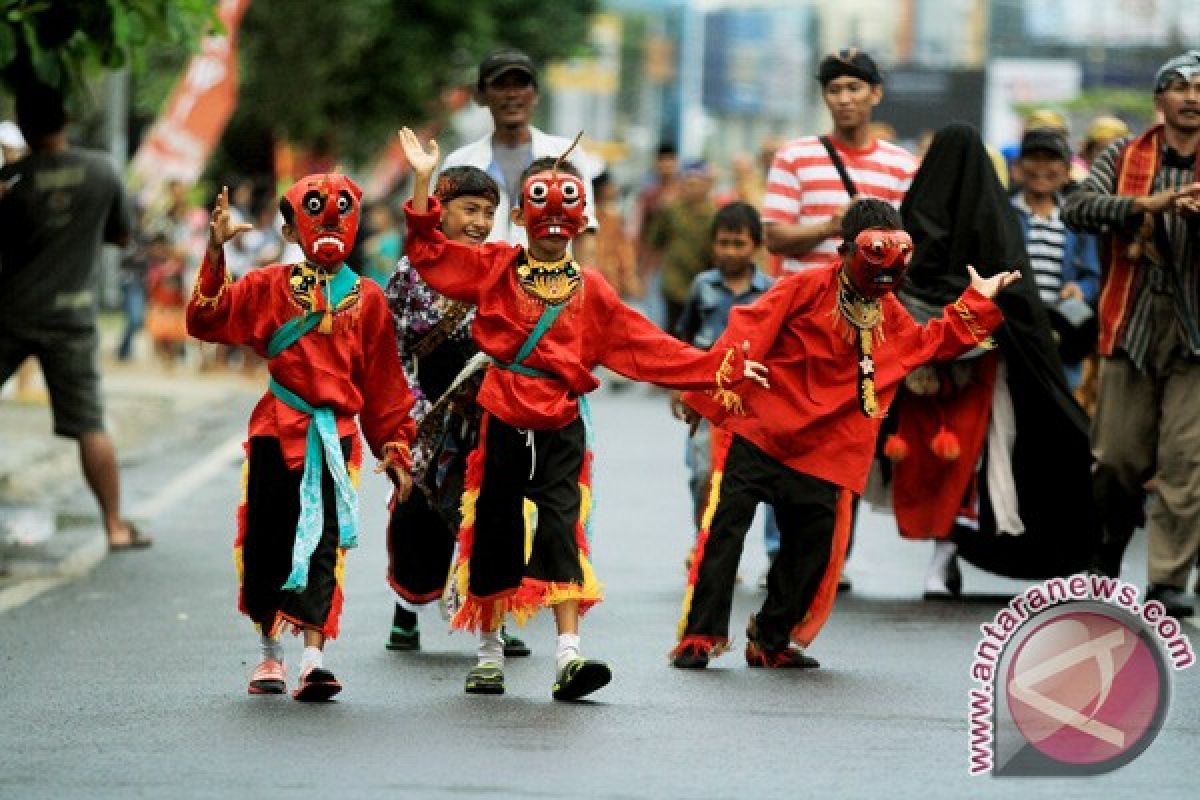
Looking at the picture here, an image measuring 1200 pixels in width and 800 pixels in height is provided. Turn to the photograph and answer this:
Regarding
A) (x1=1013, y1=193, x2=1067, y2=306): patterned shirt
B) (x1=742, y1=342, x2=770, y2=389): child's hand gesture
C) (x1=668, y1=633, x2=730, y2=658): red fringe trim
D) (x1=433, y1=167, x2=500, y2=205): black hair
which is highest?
(x1=433, y1=167, x2=500, y2=205): black hair

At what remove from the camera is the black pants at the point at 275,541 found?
8531mm

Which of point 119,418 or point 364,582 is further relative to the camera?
point 119,418

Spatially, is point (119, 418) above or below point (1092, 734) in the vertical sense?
below

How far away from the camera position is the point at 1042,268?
1230 centimetres

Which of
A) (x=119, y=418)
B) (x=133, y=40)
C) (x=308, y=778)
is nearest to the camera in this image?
(x=308, y=778)

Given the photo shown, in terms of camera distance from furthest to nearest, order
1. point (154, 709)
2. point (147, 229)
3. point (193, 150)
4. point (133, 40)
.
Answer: point (147, 229) → point (193, 150) → point (133, 40) → point (154, 709)

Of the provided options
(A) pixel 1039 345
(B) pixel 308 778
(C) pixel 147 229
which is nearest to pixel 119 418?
(C) pixel 147 229

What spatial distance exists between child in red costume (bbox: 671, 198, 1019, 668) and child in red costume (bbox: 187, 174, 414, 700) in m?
1.31

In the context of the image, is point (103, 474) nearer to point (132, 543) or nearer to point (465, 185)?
point (132, 543)

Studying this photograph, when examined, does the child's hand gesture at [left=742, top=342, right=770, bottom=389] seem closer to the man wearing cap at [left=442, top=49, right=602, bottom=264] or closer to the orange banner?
the man wearing cap at [left=442, top=49, right=602, bottom=264]

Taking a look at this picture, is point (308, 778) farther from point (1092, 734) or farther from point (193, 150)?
point (193, 150)

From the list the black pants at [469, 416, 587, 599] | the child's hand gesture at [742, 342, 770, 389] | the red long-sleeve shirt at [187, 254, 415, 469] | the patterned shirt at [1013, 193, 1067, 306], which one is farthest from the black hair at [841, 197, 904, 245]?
the patterned shirt at [1013, 193, 1067, 306]

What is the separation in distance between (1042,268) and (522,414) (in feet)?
14.2

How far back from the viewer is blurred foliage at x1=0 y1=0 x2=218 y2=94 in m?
12.0
